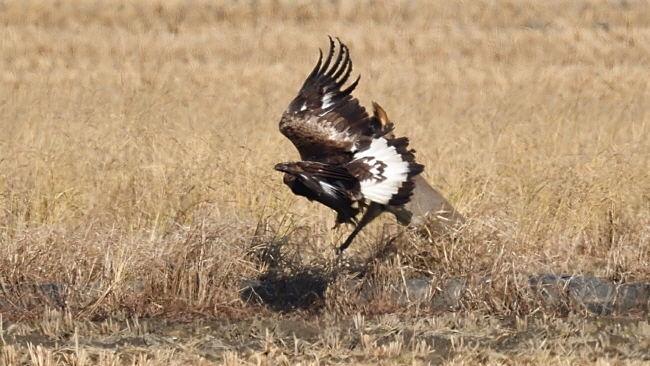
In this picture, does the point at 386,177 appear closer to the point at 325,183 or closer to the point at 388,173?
the point at 388,173

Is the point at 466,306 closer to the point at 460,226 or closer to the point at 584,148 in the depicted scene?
the point at 460,226

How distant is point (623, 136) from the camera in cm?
1062

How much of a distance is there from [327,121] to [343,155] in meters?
0.32

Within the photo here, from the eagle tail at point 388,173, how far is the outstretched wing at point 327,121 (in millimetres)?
201

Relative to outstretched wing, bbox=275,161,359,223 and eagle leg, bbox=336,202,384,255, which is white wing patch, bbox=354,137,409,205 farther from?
eagle leg, bbox=336,202,384,255

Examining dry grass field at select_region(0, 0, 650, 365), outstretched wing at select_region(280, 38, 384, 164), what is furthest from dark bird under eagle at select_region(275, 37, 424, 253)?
dry grass field at select_region(0, 0, 650, 365)

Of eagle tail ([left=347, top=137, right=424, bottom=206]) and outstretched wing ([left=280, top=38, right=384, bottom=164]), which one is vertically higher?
outstretched wing ([left=280, top=38, right=384, bottom=164])

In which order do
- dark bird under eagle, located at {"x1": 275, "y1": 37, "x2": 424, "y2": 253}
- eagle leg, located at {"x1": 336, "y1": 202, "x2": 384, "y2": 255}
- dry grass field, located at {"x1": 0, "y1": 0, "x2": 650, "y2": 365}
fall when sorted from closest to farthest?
dry grass field, located at {"x1": 0, "y1": 0, "x2": 650, "y2": 365} < dark bird under eagle, located at {"x1": 275, "y1": 37, "x2": 424, "y2": 253} < eagle leg, located at {"x1": 336, "y1": 202, "x2": 384, "y2": 255}

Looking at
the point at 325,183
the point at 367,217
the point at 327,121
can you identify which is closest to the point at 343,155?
the point at 327,121

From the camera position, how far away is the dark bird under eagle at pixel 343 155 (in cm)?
573

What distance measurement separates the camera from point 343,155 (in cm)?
610

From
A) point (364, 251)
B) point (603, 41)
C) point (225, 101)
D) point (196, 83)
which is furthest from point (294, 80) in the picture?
point (364, 251)

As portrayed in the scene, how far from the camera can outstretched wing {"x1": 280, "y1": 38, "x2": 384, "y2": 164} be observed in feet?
20.3

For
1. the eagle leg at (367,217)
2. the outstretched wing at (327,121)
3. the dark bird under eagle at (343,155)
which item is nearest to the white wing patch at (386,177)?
the dark bird under eagle at (343,155)
